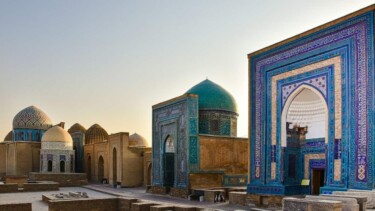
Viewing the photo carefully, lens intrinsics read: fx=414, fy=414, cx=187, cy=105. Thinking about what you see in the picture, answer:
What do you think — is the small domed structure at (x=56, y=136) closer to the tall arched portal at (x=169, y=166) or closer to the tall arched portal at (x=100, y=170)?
the tall arched portal at (x=100, y=170)

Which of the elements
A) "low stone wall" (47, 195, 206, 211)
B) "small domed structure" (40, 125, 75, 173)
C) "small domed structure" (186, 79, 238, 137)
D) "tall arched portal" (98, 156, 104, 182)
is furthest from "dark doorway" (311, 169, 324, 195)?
"small domed structure" (40, 125, 75, 173)

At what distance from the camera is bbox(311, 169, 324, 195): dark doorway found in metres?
13.4

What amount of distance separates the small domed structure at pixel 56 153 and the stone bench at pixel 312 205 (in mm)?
25045

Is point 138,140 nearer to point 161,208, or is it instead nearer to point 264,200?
point 264,200

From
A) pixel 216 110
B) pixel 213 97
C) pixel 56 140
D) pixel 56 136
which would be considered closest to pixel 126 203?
pixel 216 110

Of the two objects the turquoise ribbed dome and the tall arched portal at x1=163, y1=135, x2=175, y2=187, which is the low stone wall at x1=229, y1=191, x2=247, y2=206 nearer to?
the tall arched portal at x1=163, y1=135, x2=175, y2=187

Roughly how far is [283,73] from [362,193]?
4819 mm

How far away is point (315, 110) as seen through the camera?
1366cm

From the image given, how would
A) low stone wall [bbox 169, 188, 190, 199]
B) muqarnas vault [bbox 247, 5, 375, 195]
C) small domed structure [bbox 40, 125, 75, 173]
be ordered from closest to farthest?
muqarnas vault [bbox 247, 5, 375, 195] < low stone wall [bbox 169, 188, 190, 199] < small domed structure [bbox 40, 125, 75, 173]

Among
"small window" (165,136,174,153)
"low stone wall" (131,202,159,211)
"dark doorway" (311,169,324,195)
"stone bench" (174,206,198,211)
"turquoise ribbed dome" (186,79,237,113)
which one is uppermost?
"turquoise ribbed dome" (186,79,237,113)

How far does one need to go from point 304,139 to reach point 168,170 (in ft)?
27.2

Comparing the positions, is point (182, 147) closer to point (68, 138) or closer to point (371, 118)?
point (371, 118)

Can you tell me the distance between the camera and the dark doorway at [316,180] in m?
13.4

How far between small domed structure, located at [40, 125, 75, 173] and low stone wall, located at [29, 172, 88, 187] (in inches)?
120
